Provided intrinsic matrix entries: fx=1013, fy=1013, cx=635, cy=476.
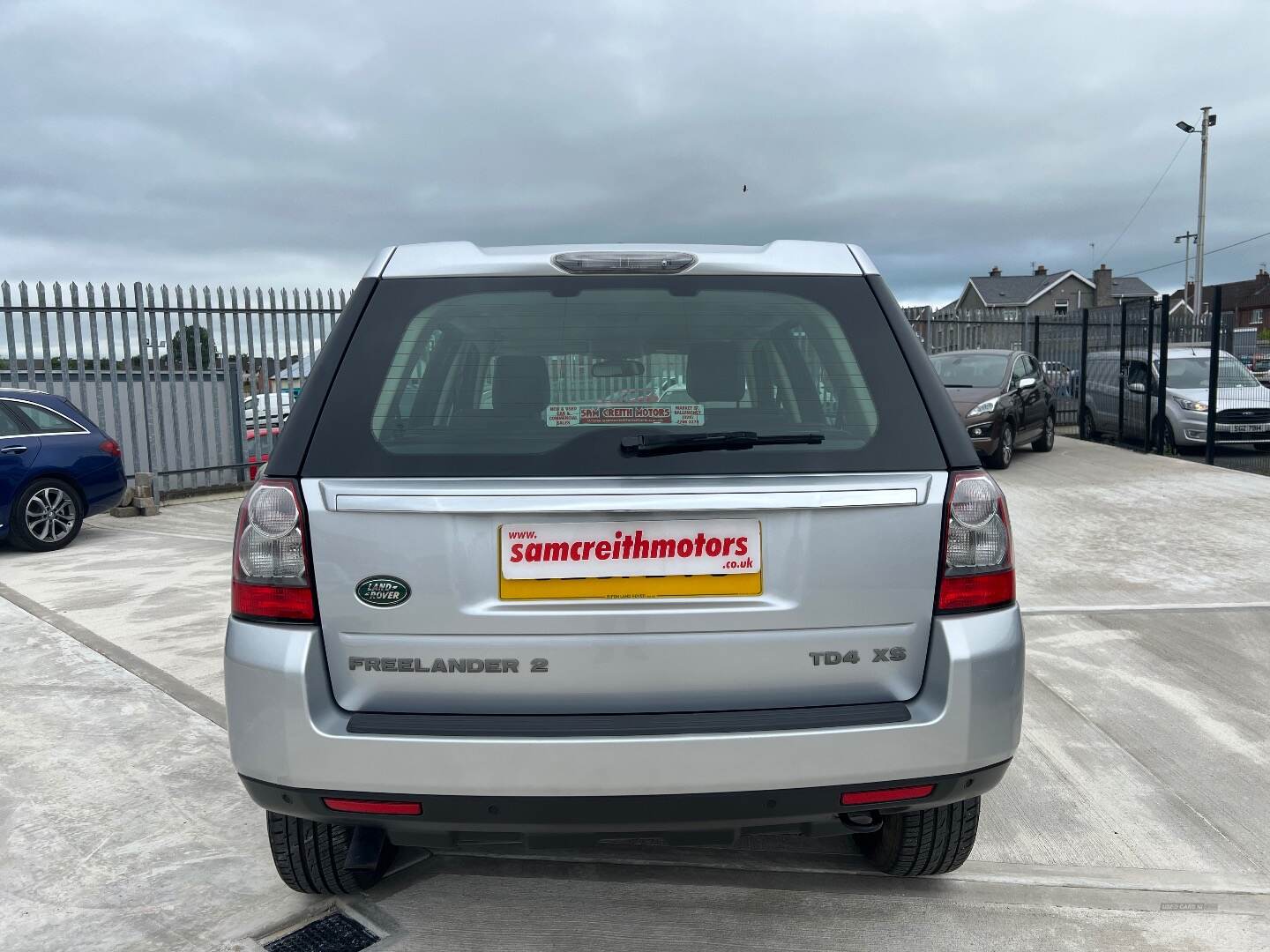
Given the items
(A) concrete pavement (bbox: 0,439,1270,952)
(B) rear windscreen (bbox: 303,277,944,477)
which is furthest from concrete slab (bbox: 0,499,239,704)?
(B) rear windscreen (bbox: 303,277,944,477)

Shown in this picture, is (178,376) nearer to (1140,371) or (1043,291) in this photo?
(1140,371)

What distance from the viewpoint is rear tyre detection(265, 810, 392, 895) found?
263 centimetres

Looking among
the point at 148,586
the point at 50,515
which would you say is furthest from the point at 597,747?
the point at 50,515

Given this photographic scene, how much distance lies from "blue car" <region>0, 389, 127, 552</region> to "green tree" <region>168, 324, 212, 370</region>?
3614 mm

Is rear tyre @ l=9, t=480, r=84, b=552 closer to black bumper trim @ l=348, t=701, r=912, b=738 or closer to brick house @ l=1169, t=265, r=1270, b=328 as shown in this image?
black bumper trim @ l=348, t=701, r=912, b=738

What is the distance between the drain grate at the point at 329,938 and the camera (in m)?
2.60

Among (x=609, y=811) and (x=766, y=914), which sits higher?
(x=609, y=811)

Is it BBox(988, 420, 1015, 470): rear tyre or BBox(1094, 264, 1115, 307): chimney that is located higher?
BBox(1094, 264, 1115, 307): chimney

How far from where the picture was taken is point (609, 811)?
2.13m

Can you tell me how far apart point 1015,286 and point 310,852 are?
247 ft

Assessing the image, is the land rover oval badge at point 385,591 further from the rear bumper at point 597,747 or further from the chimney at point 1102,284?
the chimney at point 1102,284

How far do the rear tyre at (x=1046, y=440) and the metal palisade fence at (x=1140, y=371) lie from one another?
1373mm

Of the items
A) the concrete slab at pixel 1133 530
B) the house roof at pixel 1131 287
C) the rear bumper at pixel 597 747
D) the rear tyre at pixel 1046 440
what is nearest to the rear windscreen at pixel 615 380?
the rear bumper at pixel 597 747

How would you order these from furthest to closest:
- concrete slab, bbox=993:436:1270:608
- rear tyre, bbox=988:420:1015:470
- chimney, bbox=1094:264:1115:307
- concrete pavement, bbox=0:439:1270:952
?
1. chimney, bbox=1094:264:1115:307
2. rear tyre, bbox=988:420:1015:470
3. concrete slab, bbox=993:436:1270:608
4. concrete pavement, bbox=0:439:1270:952
